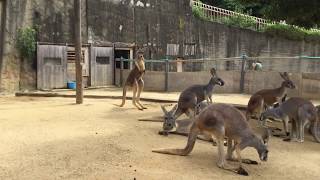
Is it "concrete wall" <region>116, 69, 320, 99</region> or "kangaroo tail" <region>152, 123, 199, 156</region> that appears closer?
"kangaroo tail" <region>152, 123, 199, 156</region>

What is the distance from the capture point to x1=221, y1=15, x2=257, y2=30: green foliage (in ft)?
88.0

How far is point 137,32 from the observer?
22812 millimetres

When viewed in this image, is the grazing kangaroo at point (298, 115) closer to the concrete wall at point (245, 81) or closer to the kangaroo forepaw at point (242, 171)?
the kangaroo forepaw at point (242, 171)

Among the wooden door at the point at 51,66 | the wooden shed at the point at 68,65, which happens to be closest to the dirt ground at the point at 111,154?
the wooden door at the point at 51,66

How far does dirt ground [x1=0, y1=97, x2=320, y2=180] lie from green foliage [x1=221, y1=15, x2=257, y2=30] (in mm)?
17641

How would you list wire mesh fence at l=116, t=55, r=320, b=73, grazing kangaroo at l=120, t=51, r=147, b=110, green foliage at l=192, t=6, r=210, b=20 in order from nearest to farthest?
grazing kangaroo at l=120, t=51, r=147, b=110
wire mesh fence at l=116, t=55, r=320, b=73
green foliage at l=192, t=6, r=210, b=20

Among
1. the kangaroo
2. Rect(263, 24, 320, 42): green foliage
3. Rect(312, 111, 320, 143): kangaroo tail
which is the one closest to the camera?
the kangaroo

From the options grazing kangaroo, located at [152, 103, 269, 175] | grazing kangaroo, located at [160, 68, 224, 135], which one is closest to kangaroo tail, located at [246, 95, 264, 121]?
grazing kangaroo, located at [160, 68, 224, 135]

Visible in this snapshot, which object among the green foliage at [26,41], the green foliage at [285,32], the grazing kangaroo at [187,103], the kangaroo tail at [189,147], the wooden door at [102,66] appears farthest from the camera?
the green foliage at [285,32]

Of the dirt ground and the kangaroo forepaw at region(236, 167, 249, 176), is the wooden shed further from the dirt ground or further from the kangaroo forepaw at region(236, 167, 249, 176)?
the kangaroo forepaw at region(236, 167, 249, 176)

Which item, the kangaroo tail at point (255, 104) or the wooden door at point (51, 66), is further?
the wooden door at point (51, 66)

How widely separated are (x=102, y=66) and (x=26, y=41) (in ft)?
13.4

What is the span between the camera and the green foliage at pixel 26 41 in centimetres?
1812

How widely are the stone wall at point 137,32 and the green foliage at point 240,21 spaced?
412 millimetres
